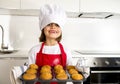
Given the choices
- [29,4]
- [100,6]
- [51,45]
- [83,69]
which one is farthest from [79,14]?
[83,69]

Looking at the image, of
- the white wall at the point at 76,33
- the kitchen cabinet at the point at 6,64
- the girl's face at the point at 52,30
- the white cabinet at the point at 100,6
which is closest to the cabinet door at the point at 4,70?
the kitchen cabinet at the point at 6,64

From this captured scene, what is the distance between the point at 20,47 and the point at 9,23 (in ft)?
0.88

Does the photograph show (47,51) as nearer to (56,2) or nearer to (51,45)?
(51,45)

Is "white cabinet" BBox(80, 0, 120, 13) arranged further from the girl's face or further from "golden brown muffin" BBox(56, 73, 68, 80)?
"golden brown muffin" BBox(56, 73, 68, 80)

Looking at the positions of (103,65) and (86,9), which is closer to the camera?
(103,65)

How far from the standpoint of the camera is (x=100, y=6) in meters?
1.72

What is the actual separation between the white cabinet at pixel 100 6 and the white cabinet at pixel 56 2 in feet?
0.21

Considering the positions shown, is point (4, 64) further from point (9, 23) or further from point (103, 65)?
point (103, 65)

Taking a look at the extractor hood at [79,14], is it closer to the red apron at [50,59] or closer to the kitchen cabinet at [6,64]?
the kitchen cabinet at [6,64]

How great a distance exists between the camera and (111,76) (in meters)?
1.56

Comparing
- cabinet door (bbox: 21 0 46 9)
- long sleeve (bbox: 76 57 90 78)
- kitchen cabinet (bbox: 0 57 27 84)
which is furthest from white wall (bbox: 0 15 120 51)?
long sleeve (bbox: 76 57 90 78)

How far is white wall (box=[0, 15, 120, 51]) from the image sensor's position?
1.94 m

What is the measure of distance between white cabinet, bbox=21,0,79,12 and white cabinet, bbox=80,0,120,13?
63 mm

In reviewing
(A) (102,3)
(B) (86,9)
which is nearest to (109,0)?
(A) (102,3)
